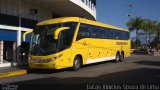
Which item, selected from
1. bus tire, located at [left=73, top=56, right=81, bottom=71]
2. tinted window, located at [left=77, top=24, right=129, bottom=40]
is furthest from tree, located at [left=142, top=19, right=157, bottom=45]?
bus tire, located at [left=73, top=56, right=81, bottom=71]

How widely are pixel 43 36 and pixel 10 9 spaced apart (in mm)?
5264

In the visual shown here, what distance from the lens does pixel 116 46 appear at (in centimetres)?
2253

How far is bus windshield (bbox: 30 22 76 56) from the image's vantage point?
49.2 ft

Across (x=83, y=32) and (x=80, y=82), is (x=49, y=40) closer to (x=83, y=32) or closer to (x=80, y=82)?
(x=83, y=32)

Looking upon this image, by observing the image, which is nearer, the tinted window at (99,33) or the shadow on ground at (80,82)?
the shadow on ground at (80,82)

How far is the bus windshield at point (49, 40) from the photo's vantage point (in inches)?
590

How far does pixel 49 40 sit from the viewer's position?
15250 millimetres

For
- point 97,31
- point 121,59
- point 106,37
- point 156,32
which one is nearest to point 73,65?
point 97,31

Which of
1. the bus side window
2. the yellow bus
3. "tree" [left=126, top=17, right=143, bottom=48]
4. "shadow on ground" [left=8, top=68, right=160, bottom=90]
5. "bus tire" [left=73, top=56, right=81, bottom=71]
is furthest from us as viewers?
"tree" [left=126, top=17, right=143, bottom=48]

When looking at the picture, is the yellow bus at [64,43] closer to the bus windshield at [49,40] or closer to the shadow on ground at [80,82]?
the bus windshield at [49,40]

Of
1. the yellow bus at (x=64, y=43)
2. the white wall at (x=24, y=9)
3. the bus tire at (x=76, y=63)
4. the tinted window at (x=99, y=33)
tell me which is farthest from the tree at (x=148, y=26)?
the bus tire at (x=76, y=63)

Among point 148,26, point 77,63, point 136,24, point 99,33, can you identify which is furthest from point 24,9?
point 148,26

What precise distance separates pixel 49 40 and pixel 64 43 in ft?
2.83

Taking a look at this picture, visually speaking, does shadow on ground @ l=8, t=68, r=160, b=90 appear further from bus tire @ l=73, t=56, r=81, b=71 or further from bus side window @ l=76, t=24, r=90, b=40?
bus side window @ l=76, t=24, r=90, b=40
